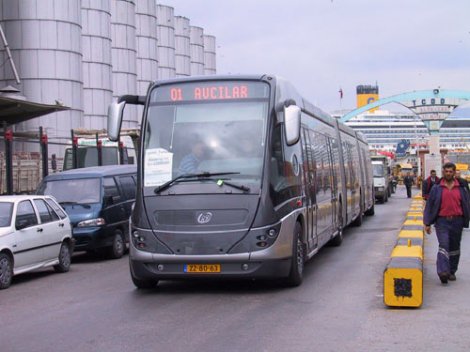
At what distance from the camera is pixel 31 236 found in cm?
1255

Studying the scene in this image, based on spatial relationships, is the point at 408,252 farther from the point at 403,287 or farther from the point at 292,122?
the point at 292,122

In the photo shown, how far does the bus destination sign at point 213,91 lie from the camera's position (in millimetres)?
10477

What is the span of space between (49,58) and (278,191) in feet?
116

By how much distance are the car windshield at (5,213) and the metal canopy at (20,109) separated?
762 centimetres

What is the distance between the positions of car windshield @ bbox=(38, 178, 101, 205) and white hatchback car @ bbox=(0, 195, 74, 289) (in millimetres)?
1908

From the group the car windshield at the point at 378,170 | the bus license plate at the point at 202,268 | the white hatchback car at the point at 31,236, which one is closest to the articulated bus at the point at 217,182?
the bus license plate at the point at 202,268

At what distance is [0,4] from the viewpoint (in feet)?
140

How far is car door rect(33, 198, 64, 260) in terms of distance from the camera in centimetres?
1307

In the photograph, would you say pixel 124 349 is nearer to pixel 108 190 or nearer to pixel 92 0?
pixel 108 190

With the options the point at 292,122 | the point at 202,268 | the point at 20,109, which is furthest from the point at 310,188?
the point at 20,109

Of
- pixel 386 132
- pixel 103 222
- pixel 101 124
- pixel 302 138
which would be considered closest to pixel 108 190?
pixel 103 222

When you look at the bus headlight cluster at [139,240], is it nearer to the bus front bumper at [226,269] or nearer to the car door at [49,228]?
the bus front bumper at [226,269]

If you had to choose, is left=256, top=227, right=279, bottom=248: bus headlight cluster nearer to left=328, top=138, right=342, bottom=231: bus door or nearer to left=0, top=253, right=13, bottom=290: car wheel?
left=0, top=253, right=13, bottom=290: car wheel

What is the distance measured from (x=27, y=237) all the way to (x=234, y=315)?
17.2ft
